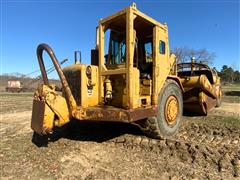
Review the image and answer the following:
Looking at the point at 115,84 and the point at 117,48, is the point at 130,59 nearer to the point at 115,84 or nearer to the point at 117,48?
the point at 115,84

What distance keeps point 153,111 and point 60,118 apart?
1.71 metres

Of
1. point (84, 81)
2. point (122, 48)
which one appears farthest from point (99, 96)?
point (122, 48)

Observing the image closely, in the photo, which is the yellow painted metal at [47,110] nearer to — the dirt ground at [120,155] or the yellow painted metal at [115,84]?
the yellow painted metal at [115,84]

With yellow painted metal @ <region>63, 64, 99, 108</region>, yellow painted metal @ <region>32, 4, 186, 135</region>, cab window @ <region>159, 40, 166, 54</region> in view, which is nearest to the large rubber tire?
Result: yellow painted metal @ <region>32, 4, 186, 135</region>

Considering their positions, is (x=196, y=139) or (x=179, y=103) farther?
(x=179, y=103)

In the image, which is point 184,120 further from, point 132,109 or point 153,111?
point 132,109

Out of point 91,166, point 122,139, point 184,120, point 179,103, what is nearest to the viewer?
point 91,166

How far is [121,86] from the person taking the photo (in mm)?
4832

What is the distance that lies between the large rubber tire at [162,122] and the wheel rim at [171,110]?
0.05 m

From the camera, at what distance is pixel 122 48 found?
5680 mm

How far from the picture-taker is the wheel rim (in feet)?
17.7

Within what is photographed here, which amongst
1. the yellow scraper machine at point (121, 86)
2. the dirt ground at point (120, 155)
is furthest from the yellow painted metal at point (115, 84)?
the dirt ground at point (120, 155)

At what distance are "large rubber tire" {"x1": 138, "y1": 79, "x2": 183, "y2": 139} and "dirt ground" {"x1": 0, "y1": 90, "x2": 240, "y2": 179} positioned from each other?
7.0 inches

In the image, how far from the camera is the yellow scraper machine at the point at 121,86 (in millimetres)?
4438
